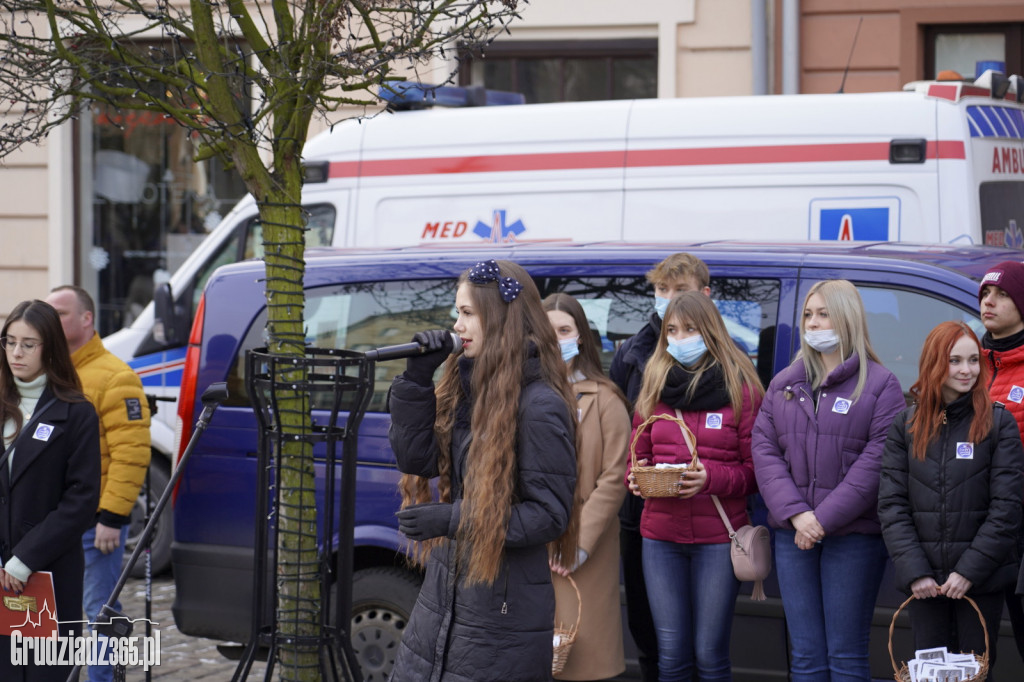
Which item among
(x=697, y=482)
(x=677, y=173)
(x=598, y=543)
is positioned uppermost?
(x=677, y=173)

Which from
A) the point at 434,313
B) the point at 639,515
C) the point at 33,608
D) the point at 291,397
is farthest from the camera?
the point at 434,313

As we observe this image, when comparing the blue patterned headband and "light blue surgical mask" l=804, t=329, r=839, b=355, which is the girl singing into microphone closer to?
the blue patterned headband

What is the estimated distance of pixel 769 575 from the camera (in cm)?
522

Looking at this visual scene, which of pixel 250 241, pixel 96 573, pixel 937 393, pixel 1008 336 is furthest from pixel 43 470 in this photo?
pixel 250 241

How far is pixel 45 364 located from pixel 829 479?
2.93 meters

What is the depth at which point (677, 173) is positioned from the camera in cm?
770

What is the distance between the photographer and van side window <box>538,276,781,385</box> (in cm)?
544

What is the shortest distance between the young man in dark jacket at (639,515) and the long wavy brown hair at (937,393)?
3.18 feet

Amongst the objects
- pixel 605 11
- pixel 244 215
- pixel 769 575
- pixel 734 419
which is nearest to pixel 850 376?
pixel 734 419

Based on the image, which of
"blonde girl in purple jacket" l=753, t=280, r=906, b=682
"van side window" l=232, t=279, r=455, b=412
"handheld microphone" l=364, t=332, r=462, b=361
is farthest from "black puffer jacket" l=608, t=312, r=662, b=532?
"handheld microphone" l=364, t=332, r=462, b=361

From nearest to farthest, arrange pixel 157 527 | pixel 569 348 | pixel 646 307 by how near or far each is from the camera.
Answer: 1. pixel 569 348
2. pixel 646 307
3. pixel 157 527

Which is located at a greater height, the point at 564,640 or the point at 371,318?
the point at 371,318

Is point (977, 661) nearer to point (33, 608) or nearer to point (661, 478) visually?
point (661, 478)

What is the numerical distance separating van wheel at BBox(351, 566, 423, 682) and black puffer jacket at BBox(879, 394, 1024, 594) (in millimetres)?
2071
